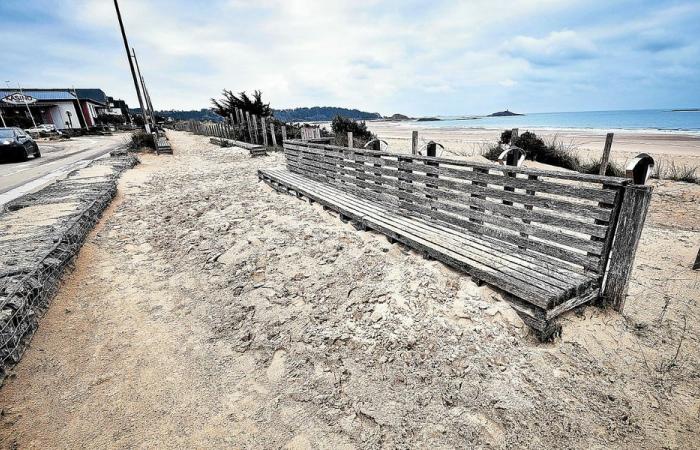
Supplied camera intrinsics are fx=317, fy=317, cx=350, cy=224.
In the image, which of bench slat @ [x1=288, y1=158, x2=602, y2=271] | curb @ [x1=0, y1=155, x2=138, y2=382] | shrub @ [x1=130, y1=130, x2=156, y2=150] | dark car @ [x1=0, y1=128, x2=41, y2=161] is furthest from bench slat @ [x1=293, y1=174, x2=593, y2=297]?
dark car @ [x1=0, y1=128, x2=41, y2=161]

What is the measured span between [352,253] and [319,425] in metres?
2.09

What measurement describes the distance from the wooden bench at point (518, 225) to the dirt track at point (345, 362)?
22 cm

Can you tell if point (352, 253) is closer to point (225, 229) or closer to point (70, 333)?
point (225, 229)

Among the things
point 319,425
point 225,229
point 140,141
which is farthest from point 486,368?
point 140,141

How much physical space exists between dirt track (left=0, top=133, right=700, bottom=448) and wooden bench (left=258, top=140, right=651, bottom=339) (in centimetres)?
22

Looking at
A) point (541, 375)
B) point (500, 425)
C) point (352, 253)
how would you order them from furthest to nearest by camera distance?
point (352, 253)
point (541, 375)
point (500, 425)

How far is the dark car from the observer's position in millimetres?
13914

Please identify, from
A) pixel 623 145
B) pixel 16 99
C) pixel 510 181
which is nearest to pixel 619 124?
pixel 623 145

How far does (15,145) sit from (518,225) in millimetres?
20096

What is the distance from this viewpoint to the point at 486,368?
2.33 meters

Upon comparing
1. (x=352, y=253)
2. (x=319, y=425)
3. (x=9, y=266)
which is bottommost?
(x=319, y=425)

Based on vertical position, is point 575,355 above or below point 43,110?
below

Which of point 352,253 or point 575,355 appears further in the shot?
point 352,253

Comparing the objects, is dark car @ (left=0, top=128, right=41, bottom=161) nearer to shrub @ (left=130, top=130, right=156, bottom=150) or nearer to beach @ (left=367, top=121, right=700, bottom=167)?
shrub @ (left=130, top=130, right=156, bottom=150)
